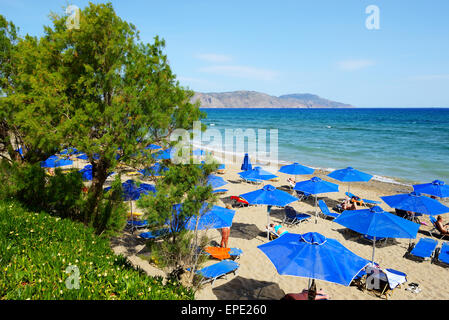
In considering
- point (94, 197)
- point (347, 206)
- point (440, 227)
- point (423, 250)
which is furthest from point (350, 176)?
point (94, 197)

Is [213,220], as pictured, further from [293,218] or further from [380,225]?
[293,218]

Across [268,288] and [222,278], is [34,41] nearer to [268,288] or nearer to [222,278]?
[222,278]

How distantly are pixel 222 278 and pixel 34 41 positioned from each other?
907 centimetres

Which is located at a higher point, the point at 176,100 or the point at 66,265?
the point at 176,100

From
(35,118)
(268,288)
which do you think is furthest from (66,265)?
(268,288)

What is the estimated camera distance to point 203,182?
6449mm

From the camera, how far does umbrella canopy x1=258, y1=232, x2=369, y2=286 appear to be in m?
5.22

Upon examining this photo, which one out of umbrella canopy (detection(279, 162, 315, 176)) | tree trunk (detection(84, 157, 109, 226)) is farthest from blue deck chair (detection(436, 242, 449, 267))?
tree trunk (detection(84, 157, 109, 226))

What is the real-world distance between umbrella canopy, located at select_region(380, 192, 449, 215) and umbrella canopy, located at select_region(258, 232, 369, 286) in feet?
22.2

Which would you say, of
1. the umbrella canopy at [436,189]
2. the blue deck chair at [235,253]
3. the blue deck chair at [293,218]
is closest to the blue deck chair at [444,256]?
the umbrella canopy at [436,189]

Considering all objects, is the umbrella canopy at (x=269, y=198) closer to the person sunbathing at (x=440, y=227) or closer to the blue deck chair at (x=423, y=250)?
the blue deck chair at (x=423, y=250)

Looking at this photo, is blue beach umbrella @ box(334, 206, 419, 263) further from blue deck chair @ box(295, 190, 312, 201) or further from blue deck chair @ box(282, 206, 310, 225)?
blue deck chair @ box(295, 190, 312, 201)

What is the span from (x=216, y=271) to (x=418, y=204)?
8.64m

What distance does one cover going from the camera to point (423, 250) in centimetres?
931
